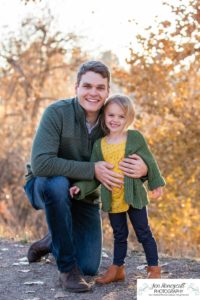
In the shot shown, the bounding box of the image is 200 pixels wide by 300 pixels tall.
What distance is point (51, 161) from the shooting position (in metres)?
4.57

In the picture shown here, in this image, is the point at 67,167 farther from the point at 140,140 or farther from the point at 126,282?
the point at 126,282

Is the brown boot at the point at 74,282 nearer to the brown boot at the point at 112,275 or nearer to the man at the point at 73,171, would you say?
the man at the point at 73,171

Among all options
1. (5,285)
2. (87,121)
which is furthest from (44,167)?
(5,285)

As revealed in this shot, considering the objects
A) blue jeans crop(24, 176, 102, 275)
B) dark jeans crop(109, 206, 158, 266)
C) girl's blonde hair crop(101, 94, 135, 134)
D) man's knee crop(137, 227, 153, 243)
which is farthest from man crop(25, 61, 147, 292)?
man's knee crop(137, 227, 153, 243)

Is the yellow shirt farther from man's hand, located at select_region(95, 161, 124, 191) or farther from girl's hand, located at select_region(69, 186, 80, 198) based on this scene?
girl's hand, located at select_region(69, 186, 80, 198)

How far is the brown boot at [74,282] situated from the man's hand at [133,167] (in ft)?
2.53

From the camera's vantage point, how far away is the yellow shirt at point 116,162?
4.56 meters

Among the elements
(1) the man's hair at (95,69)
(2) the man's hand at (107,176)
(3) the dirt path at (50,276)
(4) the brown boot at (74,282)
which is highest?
(1) the man's hair at (95,69)

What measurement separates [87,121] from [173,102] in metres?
7.56

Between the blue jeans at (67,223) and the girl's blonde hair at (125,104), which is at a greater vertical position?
the girl's blonde hair at (125,104)

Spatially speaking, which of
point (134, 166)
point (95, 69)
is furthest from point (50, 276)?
point (95, 69)

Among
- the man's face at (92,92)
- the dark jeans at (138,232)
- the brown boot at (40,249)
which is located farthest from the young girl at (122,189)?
the brown boot at (40,249)

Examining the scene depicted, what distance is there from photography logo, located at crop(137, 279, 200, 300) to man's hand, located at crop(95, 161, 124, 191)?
2.34 ft

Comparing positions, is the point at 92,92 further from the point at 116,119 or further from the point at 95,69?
the point at 116,119
